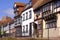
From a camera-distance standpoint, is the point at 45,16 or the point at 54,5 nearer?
the point at 54,5

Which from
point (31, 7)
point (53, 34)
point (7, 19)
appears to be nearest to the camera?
point (53, 34)

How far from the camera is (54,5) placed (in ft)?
119

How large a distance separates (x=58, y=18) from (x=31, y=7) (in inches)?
692

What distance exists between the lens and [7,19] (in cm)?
10325

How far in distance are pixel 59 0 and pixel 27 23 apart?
2029cm

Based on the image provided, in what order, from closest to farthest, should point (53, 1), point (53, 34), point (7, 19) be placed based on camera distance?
point (53, 34), point (53, 1), point (7, 19)

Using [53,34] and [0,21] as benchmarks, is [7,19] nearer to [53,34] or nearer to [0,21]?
[0,21]

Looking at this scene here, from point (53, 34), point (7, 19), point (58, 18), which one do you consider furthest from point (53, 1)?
point (7, 19)

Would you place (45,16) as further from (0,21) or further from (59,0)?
(0,21)

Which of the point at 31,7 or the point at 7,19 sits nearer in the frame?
the point at 31,7

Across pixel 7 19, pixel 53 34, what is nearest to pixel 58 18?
pixel 53 34

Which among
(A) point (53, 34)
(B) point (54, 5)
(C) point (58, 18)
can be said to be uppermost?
(B) point (54, 5)

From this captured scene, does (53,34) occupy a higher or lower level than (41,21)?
lower

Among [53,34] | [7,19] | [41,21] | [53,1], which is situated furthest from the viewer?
[7,19]
